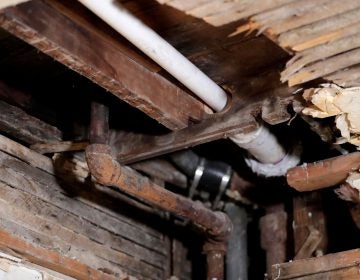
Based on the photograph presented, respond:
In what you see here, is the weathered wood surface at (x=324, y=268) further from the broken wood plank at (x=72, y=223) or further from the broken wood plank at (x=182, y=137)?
the broken wood plank at (x=72, y=223)

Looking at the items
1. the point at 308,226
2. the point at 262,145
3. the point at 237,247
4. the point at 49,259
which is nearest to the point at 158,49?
the point at 262,145

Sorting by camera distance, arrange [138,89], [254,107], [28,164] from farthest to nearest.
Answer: [28,164], [254,107], [138,89]

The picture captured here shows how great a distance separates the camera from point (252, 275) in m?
2.89

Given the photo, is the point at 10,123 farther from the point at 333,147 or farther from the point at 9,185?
the point at 333,147

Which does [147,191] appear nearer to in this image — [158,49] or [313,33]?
[158,49]

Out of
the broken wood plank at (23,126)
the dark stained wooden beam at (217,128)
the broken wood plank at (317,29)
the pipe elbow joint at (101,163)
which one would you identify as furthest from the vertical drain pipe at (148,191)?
the broken wood plank at (317,29)

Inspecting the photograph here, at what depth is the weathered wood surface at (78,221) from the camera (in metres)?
2.07

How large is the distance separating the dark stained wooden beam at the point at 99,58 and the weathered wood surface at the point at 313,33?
1.23ft

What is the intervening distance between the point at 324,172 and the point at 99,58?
909 millimetres

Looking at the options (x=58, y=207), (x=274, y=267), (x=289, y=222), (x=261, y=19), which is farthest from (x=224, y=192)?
(x=261, y=19)

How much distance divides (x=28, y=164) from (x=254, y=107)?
35.9 inches

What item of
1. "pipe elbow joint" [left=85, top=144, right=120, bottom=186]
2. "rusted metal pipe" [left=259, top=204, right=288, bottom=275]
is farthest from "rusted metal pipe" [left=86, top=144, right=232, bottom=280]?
"rusted metal pipe" [left=259, top=204, right=288, bottom=275]

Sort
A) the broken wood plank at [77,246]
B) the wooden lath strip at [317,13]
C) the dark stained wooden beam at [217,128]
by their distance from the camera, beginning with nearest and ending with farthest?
the wooden lath strip at [317,13] < the dark stained wooden beam at [217,128] < the broken wood plank at [77,246]

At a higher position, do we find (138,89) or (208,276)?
(138,89)
